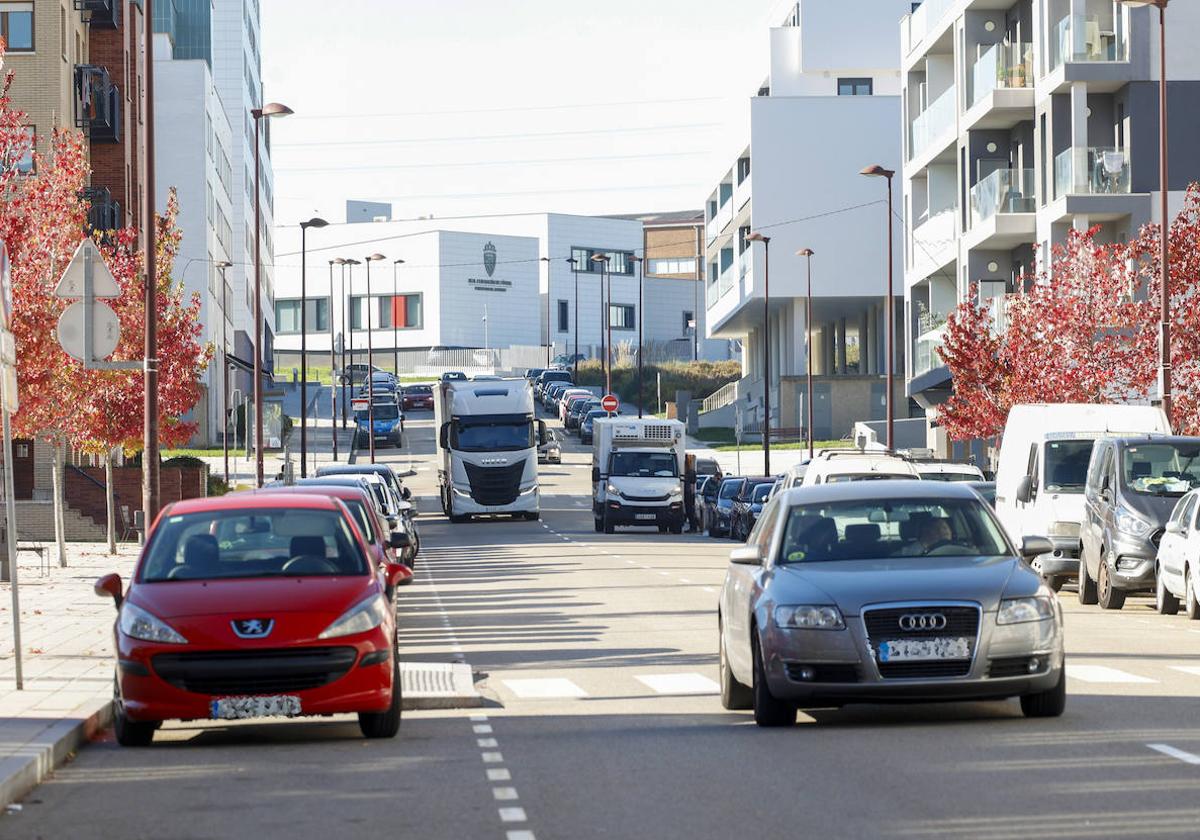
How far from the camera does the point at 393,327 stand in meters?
162

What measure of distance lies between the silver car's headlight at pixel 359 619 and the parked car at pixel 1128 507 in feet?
47.4

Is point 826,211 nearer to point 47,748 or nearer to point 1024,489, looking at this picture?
point 1024,489

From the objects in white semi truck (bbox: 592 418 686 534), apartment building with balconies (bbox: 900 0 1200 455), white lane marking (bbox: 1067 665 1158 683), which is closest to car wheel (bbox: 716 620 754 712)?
white lane marking (bbox: 1067 665 1158 683)

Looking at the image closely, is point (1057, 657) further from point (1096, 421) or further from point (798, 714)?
point (1096, 421)

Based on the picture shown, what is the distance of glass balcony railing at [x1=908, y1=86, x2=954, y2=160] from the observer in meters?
64.1

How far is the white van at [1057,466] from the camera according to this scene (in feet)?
94.4

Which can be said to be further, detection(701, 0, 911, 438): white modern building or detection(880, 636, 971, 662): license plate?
detection(701, 0, 911, 438): white modern building

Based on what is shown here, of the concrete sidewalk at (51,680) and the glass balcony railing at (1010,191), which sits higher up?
the glass balcony railing at (1010,191)

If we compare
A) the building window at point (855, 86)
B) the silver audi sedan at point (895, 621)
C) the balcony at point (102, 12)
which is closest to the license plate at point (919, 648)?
the silver audi sedan at point (895, 621)

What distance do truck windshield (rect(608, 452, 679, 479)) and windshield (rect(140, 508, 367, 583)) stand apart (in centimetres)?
4144

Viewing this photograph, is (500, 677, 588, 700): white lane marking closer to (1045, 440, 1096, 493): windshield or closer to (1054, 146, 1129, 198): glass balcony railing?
(1045, 440, 1096, 493): windshield

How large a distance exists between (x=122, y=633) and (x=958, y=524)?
17.6 ft

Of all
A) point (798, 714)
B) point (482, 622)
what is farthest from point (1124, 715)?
point (482, 622)

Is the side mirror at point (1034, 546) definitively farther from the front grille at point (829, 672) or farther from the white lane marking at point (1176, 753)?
the white lane marking at point (1176, 753)
